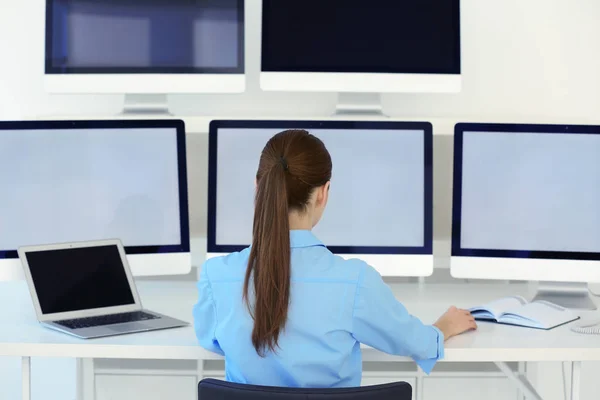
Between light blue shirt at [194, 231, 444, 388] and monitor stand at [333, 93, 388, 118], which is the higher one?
monitor stand at [333, 93, 388, 118]

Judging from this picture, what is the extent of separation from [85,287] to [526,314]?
987 millimetres

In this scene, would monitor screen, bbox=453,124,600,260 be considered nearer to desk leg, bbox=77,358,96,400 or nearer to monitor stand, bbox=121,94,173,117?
monitor stand, bbox=121,94,173,117

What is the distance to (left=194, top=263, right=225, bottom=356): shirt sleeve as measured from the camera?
1.54 m

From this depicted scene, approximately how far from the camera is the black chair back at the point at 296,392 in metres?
1.25

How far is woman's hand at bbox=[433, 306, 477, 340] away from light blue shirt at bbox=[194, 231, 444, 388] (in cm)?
24

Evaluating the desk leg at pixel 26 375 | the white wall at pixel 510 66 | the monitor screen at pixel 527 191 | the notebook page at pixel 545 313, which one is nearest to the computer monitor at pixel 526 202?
the monitor screen at pixel 527 191

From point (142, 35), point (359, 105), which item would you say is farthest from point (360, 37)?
point (142, 35)

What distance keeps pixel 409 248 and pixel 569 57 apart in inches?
35.8

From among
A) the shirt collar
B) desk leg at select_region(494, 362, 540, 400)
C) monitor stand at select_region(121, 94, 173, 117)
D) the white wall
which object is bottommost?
desk leg at select_region(494, 362, 540, 400)

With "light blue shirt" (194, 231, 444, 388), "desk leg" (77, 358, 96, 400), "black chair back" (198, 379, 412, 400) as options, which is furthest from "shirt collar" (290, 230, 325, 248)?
"desk leg" (77, 358, 96, 400)

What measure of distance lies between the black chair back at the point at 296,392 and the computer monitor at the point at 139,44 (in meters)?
1.15

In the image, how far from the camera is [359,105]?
2.37 meters

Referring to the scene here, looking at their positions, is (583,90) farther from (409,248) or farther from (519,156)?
(409,248)

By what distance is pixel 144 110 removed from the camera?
2.38m
